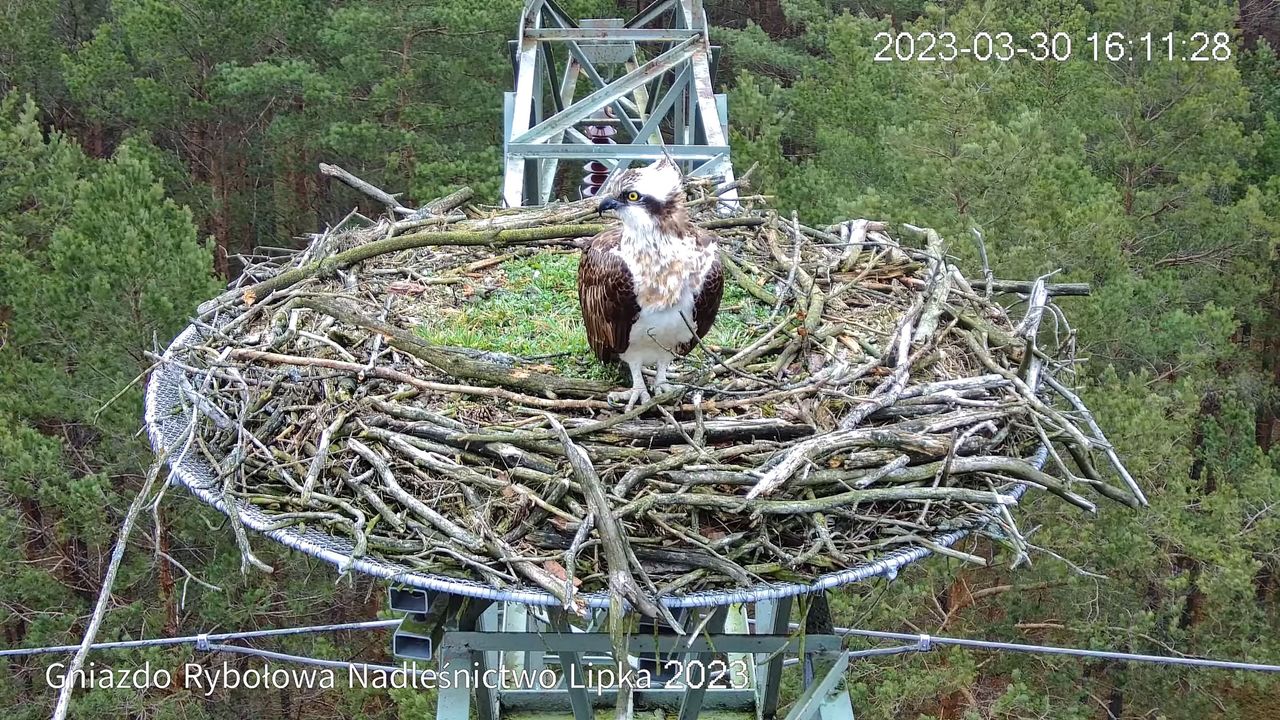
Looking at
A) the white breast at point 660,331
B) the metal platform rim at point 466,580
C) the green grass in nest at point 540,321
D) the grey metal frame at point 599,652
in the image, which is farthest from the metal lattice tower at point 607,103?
the metal platform rim at point 466,580

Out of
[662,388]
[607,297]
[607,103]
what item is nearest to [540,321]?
[662,388]

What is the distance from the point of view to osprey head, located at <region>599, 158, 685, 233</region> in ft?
12.2

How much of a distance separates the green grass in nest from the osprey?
42 centimetres

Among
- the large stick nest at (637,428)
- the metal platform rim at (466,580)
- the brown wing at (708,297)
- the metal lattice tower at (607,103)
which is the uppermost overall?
the metal lattice tower at (607,103)

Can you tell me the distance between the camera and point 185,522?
477 inches

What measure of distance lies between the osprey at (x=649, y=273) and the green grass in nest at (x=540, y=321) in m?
0.42

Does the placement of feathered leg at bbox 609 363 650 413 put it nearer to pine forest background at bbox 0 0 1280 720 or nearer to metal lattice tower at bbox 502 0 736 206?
metal lattice tower at bbox 502 0 736 206

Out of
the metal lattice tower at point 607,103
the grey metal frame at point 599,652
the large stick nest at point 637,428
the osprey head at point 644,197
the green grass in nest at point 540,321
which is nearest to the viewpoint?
the large stick nest at point 637,428

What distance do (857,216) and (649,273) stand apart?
298 inches

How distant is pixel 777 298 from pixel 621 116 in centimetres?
404

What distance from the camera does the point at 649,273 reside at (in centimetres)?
376

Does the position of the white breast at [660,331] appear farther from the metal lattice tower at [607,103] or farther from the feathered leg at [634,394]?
the metal lattice tower at [607,103]

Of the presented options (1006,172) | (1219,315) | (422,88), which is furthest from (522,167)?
(422,88)

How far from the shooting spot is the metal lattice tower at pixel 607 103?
23.4 feet
